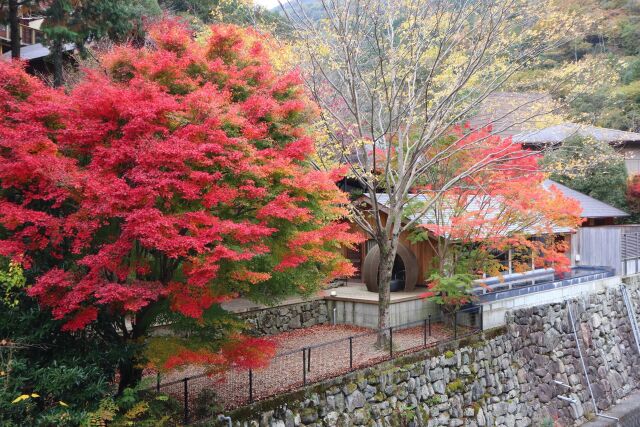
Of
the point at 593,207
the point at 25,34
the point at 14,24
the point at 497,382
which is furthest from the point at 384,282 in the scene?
the point at 25,34

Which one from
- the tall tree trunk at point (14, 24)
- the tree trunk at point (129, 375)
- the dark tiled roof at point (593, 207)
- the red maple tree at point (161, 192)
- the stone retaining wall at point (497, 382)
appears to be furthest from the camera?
the dark tiled roof at point (593, 207)

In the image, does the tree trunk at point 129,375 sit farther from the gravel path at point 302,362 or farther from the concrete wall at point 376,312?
the concrete wall at point 376,312

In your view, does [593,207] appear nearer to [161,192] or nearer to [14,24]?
[161,192]

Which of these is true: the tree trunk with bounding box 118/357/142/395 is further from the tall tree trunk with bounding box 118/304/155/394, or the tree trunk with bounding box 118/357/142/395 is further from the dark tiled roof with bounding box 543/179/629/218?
the dark tiled roof with bounding box 543/179/629/218

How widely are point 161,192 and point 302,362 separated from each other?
6579mm

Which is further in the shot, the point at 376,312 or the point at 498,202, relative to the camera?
the point at 376,312

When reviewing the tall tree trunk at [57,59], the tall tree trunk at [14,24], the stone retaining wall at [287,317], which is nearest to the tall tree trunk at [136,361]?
the stone retaining wall at [287,317]

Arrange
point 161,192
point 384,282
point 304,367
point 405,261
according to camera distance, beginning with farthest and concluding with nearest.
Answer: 1. point 405,261
2. point 384,282
3. point 304,367
4. point 161,192

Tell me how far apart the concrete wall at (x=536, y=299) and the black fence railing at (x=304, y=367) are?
43 centimetres

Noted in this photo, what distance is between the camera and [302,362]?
42.9 feet

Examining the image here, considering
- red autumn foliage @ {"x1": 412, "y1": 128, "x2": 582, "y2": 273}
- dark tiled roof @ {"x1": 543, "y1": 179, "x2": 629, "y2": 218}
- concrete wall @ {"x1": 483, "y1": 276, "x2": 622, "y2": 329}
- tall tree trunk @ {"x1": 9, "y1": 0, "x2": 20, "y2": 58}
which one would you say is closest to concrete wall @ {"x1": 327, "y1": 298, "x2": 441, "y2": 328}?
concrete wall @ {"x1": 483, "y1": 276, "x2": 622, "y2": 329}

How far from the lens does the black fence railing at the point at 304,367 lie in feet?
33.6

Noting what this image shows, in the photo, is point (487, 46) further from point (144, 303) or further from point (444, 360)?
point (144, 303)

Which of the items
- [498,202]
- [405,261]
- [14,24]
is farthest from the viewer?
[405,261]
